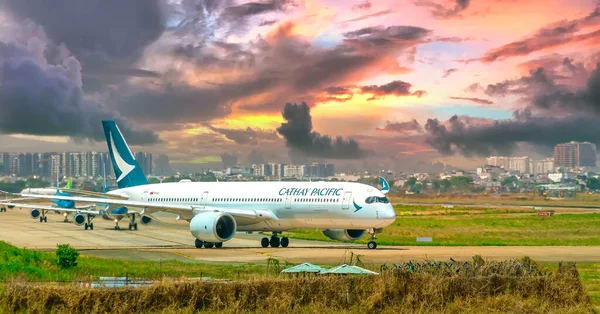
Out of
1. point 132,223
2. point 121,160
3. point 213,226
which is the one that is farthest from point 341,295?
point 132,223

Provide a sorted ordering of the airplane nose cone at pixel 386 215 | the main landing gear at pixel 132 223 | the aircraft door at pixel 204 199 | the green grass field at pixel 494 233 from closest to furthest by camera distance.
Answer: the airplane nose cone at pixel 386 215 < the green grass field at pixel 494 233 < the aircraft door at pixel 204 199 < the main landing gear at pixel 132 223

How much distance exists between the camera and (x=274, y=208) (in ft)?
161

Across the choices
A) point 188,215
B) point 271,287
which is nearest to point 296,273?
point 271,287

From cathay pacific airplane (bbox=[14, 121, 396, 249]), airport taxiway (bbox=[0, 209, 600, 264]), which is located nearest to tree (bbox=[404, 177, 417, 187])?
airport taxiway (bbox=[0, 209, 600, 264])

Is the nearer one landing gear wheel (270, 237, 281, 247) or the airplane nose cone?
the airplane nose cone

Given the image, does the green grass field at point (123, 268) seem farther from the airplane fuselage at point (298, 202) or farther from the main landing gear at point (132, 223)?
the main landing gear at point (132, 223)

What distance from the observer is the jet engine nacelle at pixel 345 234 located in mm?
48912

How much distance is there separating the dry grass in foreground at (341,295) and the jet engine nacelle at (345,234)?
90.5 feet

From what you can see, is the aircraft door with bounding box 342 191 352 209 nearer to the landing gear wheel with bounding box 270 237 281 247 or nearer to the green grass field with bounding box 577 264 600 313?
the landing gear wheel with bounding box 270 237 281 247

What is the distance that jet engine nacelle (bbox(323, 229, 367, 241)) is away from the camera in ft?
160

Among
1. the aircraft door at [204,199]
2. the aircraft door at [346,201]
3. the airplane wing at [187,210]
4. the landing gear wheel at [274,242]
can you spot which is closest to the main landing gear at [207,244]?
the airplane wing at [187,210]

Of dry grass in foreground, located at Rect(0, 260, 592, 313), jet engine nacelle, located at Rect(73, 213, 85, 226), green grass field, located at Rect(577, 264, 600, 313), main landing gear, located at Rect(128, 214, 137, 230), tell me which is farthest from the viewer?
jet engine nacelle, located at Rect(73, 213, 85, 226)

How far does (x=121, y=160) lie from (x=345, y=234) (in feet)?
73.0

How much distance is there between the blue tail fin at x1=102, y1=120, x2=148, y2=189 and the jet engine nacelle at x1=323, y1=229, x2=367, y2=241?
18997 mm
